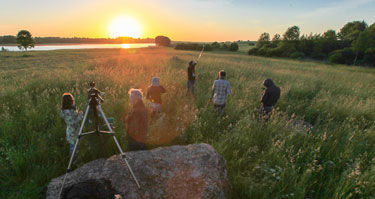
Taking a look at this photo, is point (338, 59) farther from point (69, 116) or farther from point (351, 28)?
point (69, 116)

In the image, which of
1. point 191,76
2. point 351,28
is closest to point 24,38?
point 191,76

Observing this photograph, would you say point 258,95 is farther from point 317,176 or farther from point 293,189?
point 293,189

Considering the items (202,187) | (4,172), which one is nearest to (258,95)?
(202,187)

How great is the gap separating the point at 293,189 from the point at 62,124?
5497 mm

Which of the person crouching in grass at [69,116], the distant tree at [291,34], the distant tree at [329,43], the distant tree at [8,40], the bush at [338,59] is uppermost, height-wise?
the distant tree at [8,40]

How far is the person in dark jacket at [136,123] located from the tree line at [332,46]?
54344mm

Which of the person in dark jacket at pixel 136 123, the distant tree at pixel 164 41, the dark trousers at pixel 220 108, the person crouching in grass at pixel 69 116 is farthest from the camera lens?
the distant tree at pixel 164 41

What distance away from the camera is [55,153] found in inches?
130

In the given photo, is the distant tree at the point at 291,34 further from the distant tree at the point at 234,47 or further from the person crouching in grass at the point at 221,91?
the person crouching in grass at the point at 221,91

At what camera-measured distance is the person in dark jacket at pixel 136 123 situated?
3.39 m

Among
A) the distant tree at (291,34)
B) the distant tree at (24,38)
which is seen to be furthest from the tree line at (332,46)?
the distant tree at (24,38)

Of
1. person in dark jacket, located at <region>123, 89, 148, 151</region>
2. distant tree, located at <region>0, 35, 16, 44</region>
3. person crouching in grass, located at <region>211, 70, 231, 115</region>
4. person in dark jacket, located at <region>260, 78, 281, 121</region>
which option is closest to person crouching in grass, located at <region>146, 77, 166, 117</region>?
person in dark jacket, located at <region>123, 89, 148, 151</region>

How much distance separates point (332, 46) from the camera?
50.3m

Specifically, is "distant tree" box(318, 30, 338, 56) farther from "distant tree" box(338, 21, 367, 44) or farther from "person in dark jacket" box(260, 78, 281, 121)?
"person in dark jacket" box(260, 78, 281, 121)
